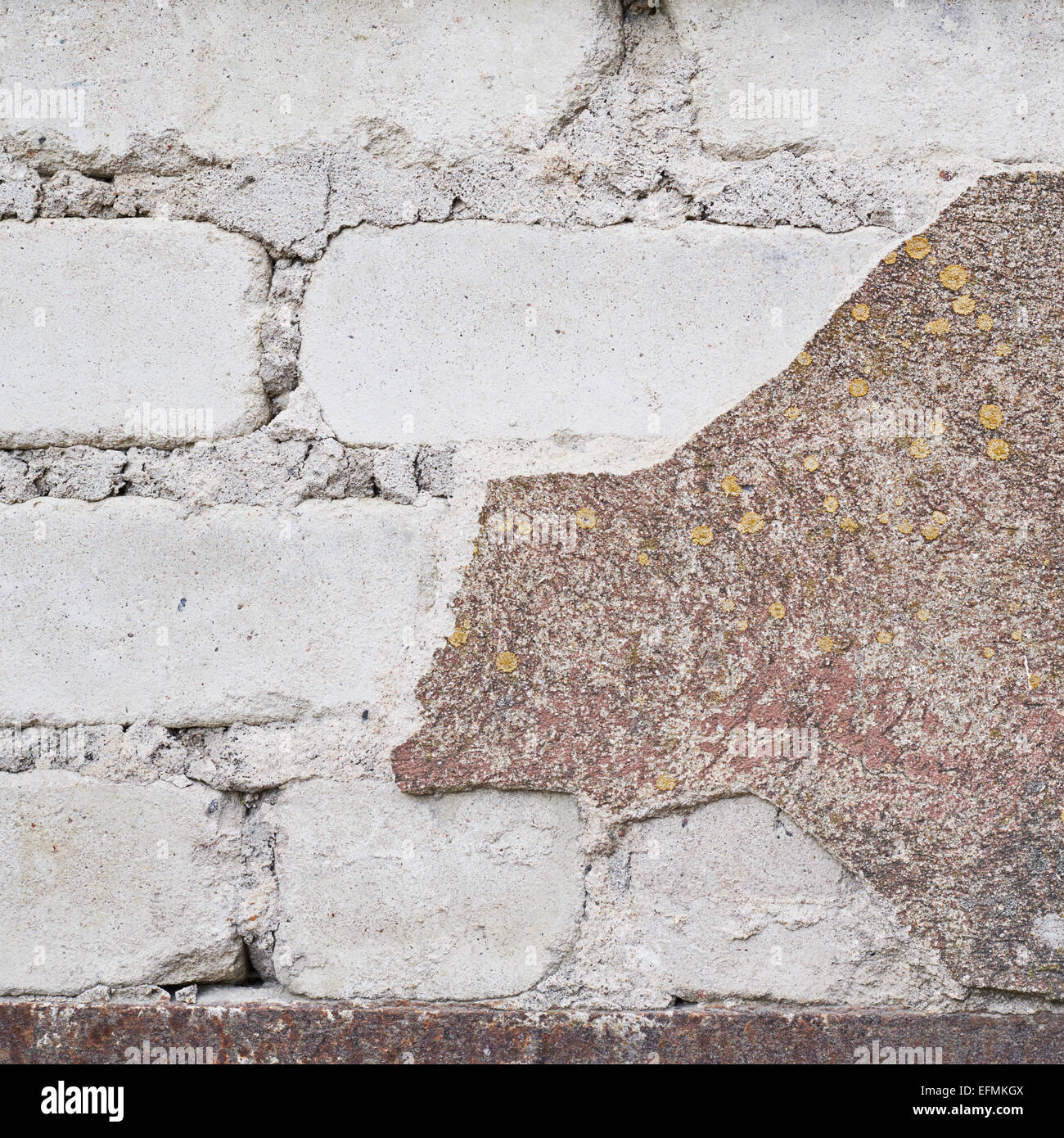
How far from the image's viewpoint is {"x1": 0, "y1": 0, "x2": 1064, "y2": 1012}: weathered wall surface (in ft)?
3.89

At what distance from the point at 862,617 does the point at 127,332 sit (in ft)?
3.48

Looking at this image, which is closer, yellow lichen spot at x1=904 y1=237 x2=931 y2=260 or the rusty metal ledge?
the rusty metal ledge

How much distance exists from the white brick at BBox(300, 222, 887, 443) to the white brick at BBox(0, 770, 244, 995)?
585 millimetres

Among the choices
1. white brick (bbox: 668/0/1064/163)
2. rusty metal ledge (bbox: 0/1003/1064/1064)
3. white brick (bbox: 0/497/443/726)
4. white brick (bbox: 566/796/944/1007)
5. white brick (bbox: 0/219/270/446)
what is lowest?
rusty metal ledge (bbox: 0/1003/1064/1064)

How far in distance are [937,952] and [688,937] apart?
31cm

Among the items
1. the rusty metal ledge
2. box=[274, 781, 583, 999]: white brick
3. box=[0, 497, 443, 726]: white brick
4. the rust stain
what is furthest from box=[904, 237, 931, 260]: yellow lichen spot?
the rusty metal ledge

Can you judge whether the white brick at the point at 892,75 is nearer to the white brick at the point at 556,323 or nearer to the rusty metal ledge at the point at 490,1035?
the white brick at the point at 556,323

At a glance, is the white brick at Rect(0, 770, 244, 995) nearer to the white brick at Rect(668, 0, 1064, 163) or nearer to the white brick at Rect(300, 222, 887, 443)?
the white brick at Rect(300, 222, 887, 443)

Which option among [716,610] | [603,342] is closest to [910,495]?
[716,610]

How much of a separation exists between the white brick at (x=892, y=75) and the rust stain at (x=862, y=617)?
98mm

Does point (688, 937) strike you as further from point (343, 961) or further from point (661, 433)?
point (661, 433)

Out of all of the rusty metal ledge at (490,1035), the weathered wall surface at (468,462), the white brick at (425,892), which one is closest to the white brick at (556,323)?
the weathered wall surface at (468,462)

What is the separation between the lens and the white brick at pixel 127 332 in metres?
1.26

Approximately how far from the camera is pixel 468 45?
1.25m
